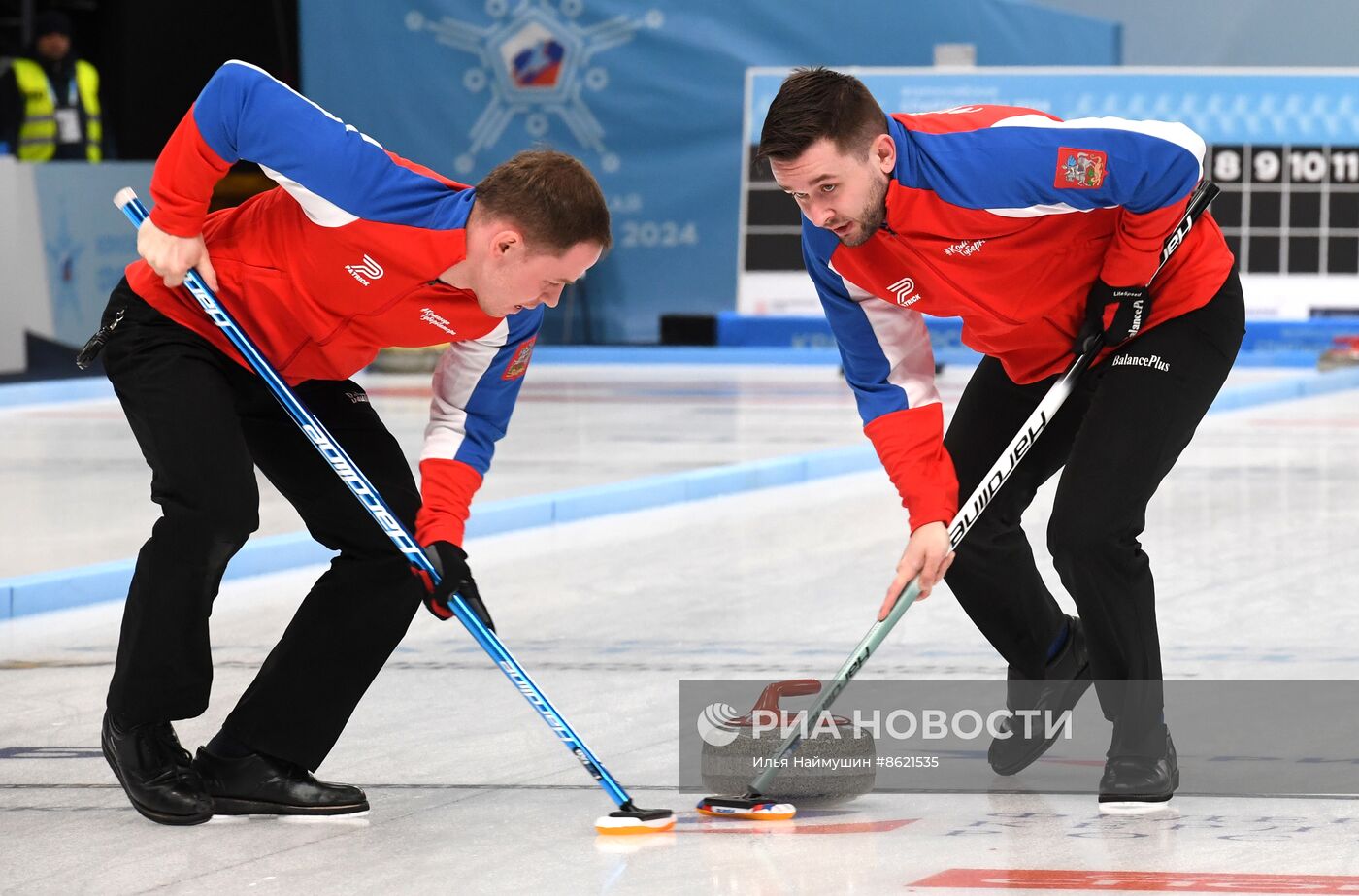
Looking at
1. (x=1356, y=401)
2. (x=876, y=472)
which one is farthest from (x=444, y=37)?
(x=876, y=472)

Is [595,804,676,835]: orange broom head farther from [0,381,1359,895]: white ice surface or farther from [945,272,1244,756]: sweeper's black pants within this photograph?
[945,272,1244,756]: sweeper's black pants

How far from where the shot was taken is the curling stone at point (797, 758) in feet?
10.5

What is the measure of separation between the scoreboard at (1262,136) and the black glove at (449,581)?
11.9 metres

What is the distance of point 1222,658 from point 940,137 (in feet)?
5.67

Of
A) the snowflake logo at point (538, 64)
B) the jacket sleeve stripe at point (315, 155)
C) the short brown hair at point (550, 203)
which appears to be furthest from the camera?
the snowflake logo at point (538, 64)

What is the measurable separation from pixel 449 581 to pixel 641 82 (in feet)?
45.0

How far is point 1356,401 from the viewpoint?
475 inches

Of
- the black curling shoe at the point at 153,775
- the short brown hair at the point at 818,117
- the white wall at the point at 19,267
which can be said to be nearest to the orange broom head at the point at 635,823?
the black curling shoe at the point at 153,775

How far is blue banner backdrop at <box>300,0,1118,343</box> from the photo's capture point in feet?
53.4

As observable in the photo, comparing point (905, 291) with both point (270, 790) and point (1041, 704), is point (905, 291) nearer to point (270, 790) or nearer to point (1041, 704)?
point (1041, 704)

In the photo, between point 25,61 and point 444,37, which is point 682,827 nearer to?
point 25,61

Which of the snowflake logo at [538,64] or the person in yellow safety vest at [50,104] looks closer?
the person in yellow safety vest at [50,104]

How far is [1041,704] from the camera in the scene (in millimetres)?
3484

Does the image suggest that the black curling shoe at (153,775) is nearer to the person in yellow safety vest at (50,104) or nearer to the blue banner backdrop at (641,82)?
the person in yellow safety vest at (50,104)
